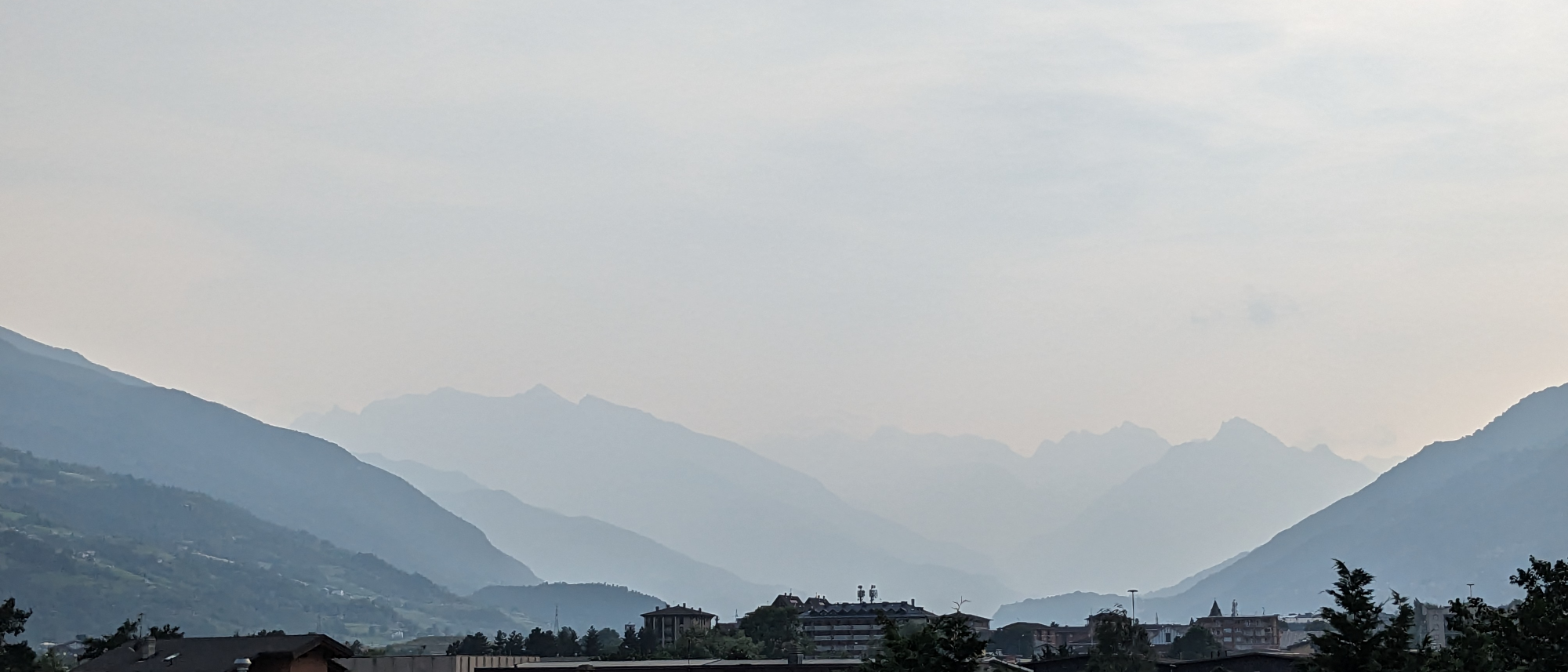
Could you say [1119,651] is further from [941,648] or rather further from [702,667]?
[941,648]

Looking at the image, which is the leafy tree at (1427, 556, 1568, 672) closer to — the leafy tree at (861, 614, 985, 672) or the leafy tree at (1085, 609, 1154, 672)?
the leafy tree at (861, 614, 985, 672)

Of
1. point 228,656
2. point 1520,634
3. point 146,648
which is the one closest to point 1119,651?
point 1520,634

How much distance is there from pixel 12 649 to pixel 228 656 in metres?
47.2

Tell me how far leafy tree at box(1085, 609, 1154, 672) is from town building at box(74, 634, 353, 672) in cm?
7234

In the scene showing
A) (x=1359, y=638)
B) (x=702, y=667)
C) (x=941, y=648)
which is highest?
(x=702, y=667)

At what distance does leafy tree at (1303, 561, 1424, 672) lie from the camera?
5541cm

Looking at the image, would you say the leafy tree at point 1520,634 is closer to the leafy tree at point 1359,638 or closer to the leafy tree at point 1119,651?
the leafy tree at point 1359,638

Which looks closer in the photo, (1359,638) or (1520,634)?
(1359,638)

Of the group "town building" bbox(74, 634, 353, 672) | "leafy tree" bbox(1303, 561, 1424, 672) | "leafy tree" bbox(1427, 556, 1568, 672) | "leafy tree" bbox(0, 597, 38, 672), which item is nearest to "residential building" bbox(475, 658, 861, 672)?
"leafy tree" bbox(0, 597, 38, 672)

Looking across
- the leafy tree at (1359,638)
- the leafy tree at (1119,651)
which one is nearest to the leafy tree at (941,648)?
the leafy tree at (1359,638)

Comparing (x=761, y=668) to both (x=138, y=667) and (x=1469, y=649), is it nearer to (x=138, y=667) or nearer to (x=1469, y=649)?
(x=138, y=667)

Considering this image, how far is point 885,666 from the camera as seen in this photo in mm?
61375

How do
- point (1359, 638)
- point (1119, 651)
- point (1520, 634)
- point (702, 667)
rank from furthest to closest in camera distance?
point (1119, 651)
point (702, 667)
point (1520, 634)
point (1359, 638)

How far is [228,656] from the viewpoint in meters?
74.1
